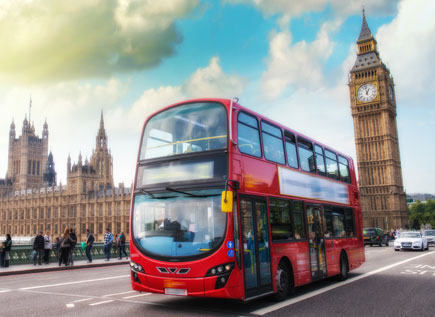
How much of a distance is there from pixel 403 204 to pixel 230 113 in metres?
86.7

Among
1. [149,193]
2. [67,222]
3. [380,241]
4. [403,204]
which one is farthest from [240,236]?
[67,222]

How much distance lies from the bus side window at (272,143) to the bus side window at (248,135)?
0.99 feet

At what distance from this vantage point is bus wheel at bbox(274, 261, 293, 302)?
8.72 m

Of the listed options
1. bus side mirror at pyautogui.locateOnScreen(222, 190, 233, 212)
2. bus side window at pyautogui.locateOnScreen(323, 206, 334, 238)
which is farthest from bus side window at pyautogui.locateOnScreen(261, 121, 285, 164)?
bus side window at pyautogui.locateOnScreen(323, 206, 334, 238)

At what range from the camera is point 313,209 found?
10891mm

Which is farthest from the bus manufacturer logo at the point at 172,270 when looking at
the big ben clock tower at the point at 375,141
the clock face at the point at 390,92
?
the clock face at the point at 390,92

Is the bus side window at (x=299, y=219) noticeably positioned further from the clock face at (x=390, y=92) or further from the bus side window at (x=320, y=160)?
the clock face at (x=390, y=92)

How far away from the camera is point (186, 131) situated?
853 centimetres

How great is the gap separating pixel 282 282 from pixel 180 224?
2953mm

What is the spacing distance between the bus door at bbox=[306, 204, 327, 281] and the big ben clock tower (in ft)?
250

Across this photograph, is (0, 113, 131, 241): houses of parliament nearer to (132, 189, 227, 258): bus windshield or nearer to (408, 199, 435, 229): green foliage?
(132, 189, 227, 258): bus windshield

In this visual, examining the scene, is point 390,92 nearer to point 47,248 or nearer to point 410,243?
point 410,243

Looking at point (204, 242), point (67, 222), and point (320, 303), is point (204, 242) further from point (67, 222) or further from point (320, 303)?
point (67, 222)

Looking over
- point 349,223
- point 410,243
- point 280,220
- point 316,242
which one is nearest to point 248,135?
point 280,220
